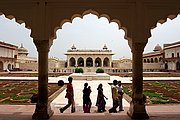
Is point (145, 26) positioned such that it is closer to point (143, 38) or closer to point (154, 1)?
point (143, 38)

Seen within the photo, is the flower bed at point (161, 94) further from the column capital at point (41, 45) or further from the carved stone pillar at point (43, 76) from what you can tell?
the column capital at point (41, 45)

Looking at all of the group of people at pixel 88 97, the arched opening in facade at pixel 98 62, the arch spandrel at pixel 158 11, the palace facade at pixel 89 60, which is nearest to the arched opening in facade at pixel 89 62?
the palace facade at pixel 89 60

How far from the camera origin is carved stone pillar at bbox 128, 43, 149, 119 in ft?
19.6

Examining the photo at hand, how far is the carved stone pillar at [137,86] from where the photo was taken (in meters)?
5.98

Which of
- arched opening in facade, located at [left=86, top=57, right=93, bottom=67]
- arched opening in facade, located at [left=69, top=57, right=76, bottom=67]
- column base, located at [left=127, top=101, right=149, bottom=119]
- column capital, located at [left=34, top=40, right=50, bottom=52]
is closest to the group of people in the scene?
column base, located at [left=127, top=101, right=149, bottom=119]

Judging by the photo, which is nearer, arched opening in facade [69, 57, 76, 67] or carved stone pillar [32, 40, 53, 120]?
carved stone pillar [32, 40, 53, 120]

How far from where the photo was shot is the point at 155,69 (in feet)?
151

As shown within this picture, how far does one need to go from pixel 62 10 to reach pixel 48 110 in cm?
265

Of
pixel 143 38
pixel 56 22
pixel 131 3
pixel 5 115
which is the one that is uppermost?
pixel 131 3

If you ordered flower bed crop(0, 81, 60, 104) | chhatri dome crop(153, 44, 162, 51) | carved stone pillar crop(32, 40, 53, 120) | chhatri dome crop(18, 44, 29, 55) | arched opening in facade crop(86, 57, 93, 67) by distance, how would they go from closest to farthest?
carved stone pillar crop(32, 40, 53, 120) → flower bed crop(0, 81, 60, 104) → arched opening in facade crop(86, 57, 93, 67) → chhatri dome crop(153, 44, 162, 51) → chhatri dome crop(18, 44, 29, 55)

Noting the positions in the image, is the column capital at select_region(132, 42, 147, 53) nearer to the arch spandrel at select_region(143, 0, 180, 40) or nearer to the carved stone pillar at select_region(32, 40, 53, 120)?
the arch spandrel at select_region(143, 0, 180, 40)

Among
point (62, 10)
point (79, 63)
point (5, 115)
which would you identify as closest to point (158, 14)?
point (62, 10)

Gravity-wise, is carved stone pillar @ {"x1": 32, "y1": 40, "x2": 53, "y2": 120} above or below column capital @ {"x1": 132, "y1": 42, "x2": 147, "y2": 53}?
below

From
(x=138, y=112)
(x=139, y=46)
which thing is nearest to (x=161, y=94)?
(x=138, y=112)
